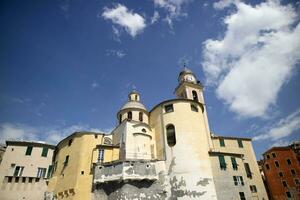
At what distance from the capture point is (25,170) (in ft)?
104

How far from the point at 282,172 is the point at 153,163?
32934 mm

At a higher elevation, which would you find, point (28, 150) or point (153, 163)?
point (28, 150)

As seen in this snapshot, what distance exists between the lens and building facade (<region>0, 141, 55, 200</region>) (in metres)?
30.0

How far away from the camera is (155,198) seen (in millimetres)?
Answer: 26406

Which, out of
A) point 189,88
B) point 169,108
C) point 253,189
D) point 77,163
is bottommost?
point 253,189

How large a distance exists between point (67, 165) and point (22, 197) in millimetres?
7175

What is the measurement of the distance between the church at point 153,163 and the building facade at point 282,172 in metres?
→ 13.0

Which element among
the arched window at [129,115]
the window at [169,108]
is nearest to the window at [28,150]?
the arched window at [129,115]

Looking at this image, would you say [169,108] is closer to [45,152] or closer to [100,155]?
[100,155]

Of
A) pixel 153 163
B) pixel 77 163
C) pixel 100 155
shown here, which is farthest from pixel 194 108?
pixel 77 163

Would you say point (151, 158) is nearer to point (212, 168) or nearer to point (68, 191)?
point (212, 168)

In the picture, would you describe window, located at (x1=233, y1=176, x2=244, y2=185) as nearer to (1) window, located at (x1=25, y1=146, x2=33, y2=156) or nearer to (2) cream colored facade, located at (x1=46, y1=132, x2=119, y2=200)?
(2) cream colored facade, located at (x1=46, y1=132, x2=119, y2=200)

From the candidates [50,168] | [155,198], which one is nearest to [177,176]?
[155,198]

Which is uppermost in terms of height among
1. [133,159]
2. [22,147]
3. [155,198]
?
[22,147]
